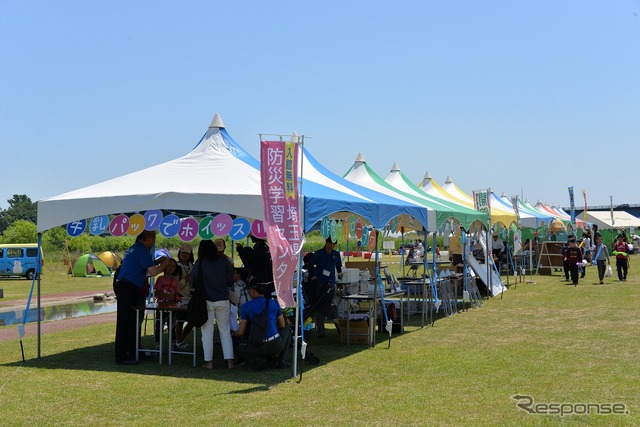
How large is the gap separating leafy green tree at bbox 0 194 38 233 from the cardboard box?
93.9 m

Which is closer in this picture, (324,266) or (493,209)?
(324,266)

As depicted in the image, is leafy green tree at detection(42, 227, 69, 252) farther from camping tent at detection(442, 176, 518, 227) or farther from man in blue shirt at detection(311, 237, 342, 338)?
man in blue shirt at detection(311, 237, 342, 338)

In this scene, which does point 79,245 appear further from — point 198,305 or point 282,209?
point 282,209

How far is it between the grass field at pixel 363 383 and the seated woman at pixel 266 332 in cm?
24

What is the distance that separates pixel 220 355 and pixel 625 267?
57.0ft

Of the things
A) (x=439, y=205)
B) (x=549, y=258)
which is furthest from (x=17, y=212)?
(x=439, y=205)

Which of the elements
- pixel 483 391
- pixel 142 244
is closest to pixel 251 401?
pixel 483 391

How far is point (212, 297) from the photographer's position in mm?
9102

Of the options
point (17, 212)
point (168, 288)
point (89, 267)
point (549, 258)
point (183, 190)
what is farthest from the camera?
point (17, 212)

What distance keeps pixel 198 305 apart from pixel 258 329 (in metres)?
0.81

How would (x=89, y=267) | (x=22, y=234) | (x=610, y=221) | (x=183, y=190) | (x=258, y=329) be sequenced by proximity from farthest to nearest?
1. (x=610, y=221)
2. (x=22, y=234)
3. (x=89, y=267)
4. (x=183, y=190)
5. (x=258, y=329)

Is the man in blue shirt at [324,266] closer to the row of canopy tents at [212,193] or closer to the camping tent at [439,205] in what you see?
the row of canopy tents at [212,193]

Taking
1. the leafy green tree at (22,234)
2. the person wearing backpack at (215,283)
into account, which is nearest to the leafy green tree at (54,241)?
the leafy green tree at (22,234)

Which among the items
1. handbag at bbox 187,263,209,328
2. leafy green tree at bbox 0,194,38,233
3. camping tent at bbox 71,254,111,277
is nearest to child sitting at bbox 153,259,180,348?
handbag at bbox 187,263,209,328
